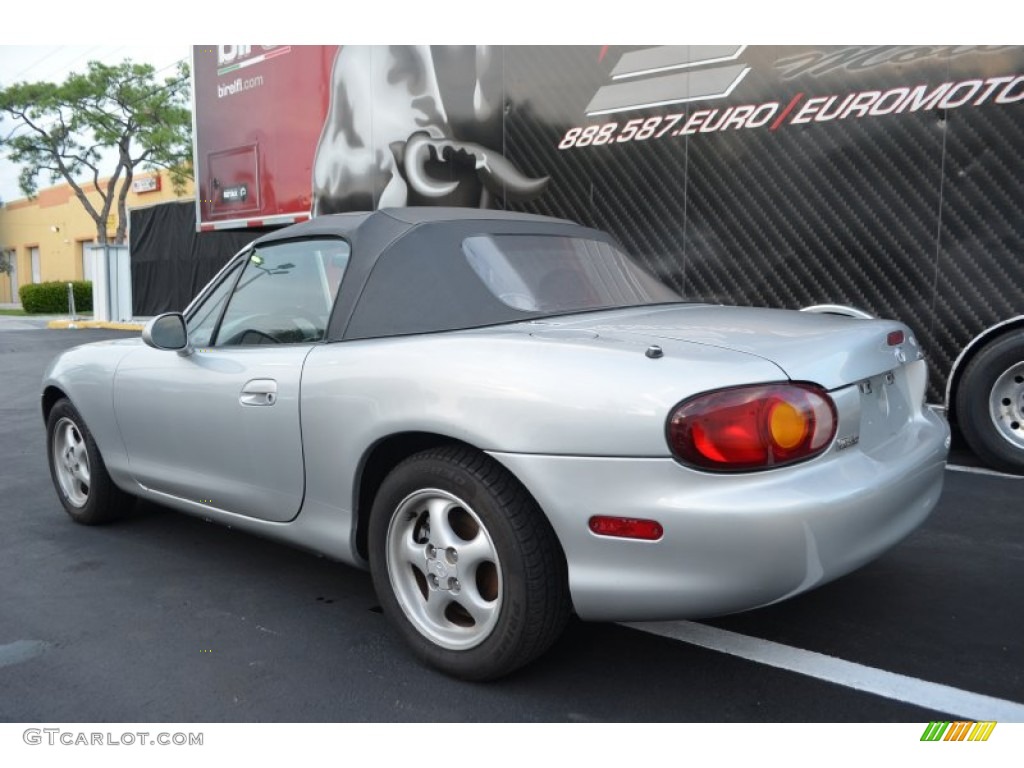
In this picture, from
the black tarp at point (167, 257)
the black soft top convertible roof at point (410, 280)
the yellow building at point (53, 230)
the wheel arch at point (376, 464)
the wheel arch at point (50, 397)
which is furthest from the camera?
the yellow building at point (53, 230)

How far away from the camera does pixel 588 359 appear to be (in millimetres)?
2336

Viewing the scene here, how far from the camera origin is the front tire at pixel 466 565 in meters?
2.36

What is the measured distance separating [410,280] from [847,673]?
1.87m

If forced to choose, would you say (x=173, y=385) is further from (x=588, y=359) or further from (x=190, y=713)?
(x=588, y=359)

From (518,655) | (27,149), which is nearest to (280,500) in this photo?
(518,655)

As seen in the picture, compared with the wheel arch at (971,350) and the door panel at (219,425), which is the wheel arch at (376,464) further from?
the wheel arch at (971,350)

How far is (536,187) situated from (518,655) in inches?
185

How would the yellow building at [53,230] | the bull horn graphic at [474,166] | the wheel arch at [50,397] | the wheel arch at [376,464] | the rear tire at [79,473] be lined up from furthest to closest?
the yellow building at [53,230] → the bull horn graphic at [474,166] → the wheel arch at [50,397] → the rear tire at [79,473] → the wheel arch at [376,464]

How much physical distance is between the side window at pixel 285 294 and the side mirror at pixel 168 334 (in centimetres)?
13

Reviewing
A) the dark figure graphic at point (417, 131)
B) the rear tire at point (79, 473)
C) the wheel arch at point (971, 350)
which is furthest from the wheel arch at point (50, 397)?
the wheel arch at point (971, 350)

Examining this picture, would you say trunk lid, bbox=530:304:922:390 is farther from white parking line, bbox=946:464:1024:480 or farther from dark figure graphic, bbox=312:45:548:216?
dark figure graphic, bbox=312:45:548:216

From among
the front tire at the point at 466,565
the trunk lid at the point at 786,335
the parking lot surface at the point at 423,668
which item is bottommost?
the parking lot surface at the point at 423,668

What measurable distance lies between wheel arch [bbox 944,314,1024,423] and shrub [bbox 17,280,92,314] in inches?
1430

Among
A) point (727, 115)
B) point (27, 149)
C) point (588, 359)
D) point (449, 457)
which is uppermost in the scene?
point (27, 149)
